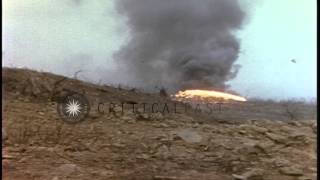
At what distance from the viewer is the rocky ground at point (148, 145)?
525 cm

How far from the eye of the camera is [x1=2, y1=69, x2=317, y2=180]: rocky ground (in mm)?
5246

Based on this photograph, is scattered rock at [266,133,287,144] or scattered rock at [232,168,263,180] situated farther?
scattered rock at [266,133,287,144]

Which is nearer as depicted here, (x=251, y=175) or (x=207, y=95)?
(x=251, y=175)

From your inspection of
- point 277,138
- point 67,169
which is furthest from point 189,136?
point 67,169

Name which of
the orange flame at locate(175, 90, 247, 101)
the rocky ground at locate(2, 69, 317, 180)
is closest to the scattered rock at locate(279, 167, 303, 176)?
the rocky ground at locate(2, 69, 317, 180)

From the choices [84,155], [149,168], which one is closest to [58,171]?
[84,155]

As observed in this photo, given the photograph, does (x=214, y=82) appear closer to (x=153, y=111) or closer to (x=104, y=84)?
(x=153, y=111)

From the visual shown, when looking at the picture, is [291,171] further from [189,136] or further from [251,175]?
[189,136]

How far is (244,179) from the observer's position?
5168 millimetres

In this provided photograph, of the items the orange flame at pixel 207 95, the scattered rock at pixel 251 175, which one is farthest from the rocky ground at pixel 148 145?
the orange flame at pixel 207 95

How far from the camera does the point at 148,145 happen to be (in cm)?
534

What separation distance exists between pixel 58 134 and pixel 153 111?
0.82 m

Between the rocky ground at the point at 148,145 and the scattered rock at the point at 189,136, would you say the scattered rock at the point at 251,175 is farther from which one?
the scattered rock at the point at 189,136

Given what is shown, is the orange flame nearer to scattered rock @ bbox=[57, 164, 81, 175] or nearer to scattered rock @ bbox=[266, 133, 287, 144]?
scattered rock @ bbox=[266, 133, 287, 144]
